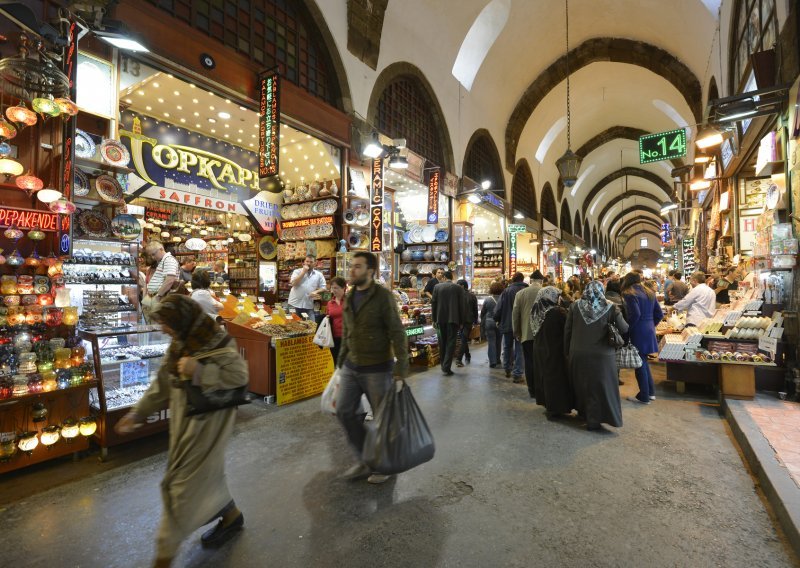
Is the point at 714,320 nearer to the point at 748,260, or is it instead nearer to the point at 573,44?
the point at 748,260

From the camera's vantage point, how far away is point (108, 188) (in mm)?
4895

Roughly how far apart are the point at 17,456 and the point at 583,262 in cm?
3031

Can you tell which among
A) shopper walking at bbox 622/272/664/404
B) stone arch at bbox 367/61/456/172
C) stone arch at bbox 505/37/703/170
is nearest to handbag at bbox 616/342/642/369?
shopper walking at bbox 622/272/664/404

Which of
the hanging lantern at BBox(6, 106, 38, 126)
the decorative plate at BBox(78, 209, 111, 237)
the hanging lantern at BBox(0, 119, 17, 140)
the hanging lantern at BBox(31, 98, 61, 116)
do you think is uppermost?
the hanging lantern at BBox(31, 98, 61, 116)

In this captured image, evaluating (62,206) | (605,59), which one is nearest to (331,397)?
(62,206)

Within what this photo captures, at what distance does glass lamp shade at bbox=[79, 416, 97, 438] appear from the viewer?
3.45 m

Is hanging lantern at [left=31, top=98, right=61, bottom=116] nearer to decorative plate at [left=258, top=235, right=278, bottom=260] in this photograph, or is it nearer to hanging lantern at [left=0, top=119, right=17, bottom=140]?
hanging lantern at [left=0, top=119, right=17, bottom=140]

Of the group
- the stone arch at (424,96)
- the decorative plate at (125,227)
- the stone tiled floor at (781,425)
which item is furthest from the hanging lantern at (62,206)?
the stone arch at (424,96)

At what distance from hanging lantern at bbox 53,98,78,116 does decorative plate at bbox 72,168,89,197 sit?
3.08 feet

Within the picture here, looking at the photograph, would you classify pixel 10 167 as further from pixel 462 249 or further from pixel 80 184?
pixel 462 249

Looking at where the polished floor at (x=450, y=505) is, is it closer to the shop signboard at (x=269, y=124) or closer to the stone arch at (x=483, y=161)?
the shop signboard at (x=269, y=124)

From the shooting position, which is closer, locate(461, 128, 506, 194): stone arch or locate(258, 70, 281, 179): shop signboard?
locate(258, 70, 281, 179): shop signboard

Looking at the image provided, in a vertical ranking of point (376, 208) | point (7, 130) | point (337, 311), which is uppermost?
point (376, 208)

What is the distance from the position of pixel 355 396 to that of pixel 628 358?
11.3ft
